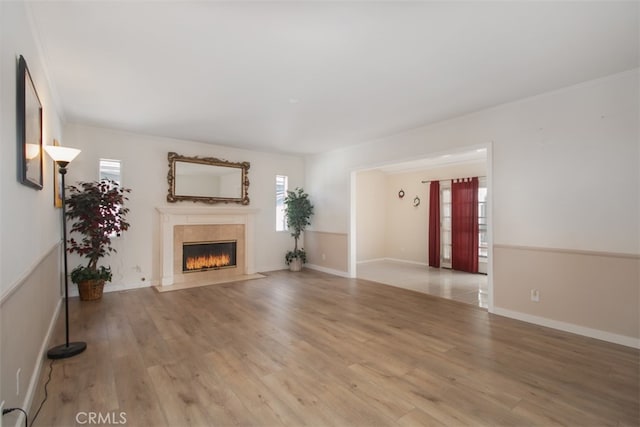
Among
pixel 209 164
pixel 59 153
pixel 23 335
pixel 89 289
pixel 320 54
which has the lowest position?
pixel 89 289

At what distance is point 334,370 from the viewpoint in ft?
8.03

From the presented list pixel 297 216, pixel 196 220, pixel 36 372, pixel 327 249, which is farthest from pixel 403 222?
pixel 36 372

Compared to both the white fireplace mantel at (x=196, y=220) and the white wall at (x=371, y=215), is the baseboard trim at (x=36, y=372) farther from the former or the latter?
the white wall at (x=371, y=215)

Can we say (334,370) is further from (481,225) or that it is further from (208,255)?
(481,225)

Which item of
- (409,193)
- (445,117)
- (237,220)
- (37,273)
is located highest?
(445,117)

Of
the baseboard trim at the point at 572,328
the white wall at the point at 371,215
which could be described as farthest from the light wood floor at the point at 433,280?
the white wall at the point at 371,215

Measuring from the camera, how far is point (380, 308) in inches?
161

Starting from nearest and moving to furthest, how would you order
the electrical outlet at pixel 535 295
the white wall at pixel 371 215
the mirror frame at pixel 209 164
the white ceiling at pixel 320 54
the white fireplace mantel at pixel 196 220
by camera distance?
the white ceiling at pixel 320 54, the electrical outlet at pixel 535 295, the white fireplace mantel at pixel 196 220, the mirror frame at pixel 209 164, the white wall at pixel 371 215

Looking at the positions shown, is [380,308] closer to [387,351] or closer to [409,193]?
[387,351]

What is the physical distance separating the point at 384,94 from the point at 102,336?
4032 mm

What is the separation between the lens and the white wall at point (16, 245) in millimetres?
1561

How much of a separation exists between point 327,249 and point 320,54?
4.64 m

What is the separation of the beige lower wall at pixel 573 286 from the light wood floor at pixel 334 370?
25 centimetres

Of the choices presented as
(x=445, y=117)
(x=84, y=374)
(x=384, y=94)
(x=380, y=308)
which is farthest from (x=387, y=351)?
(x=445, y=117)
